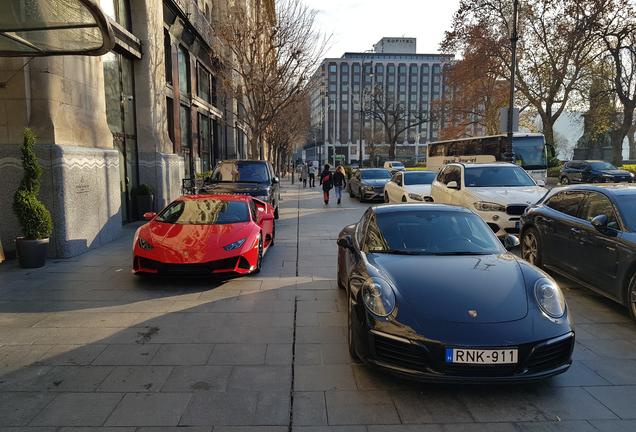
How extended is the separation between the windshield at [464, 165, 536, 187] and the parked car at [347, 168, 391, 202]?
8.58 m

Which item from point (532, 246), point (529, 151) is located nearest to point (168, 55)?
point (532, 246)

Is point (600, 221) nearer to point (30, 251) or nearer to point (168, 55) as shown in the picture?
point (30, 251)

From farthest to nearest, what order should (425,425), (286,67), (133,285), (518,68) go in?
(518,68) → (286,67) → (133,285) → (425,425)

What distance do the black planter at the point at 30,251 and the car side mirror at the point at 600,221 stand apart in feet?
27.6

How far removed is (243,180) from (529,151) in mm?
17251

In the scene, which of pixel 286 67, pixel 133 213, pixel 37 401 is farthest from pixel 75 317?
pixel 286 67

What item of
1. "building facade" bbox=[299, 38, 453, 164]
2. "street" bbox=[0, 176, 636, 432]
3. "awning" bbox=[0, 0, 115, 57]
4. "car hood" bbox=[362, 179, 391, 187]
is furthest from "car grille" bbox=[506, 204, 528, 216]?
"building facade" bbox=[299, 38, 453, 164]

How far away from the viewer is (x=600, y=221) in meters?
5.47

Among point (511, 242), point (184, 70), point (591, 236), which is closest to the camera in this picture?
point (511, 242)

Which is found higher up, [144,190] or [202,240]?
[144,190]

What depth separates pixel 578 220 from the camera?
627 cm

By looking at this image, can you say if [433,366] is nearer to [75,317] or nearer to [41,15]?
[75,317]

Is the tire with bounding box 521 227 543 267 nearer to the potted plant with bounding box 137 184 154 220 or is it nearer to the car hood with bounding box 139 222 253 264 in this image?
the car hood with bounding box 139 222 253 264

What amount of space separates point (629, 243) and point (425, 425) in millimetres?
3658
